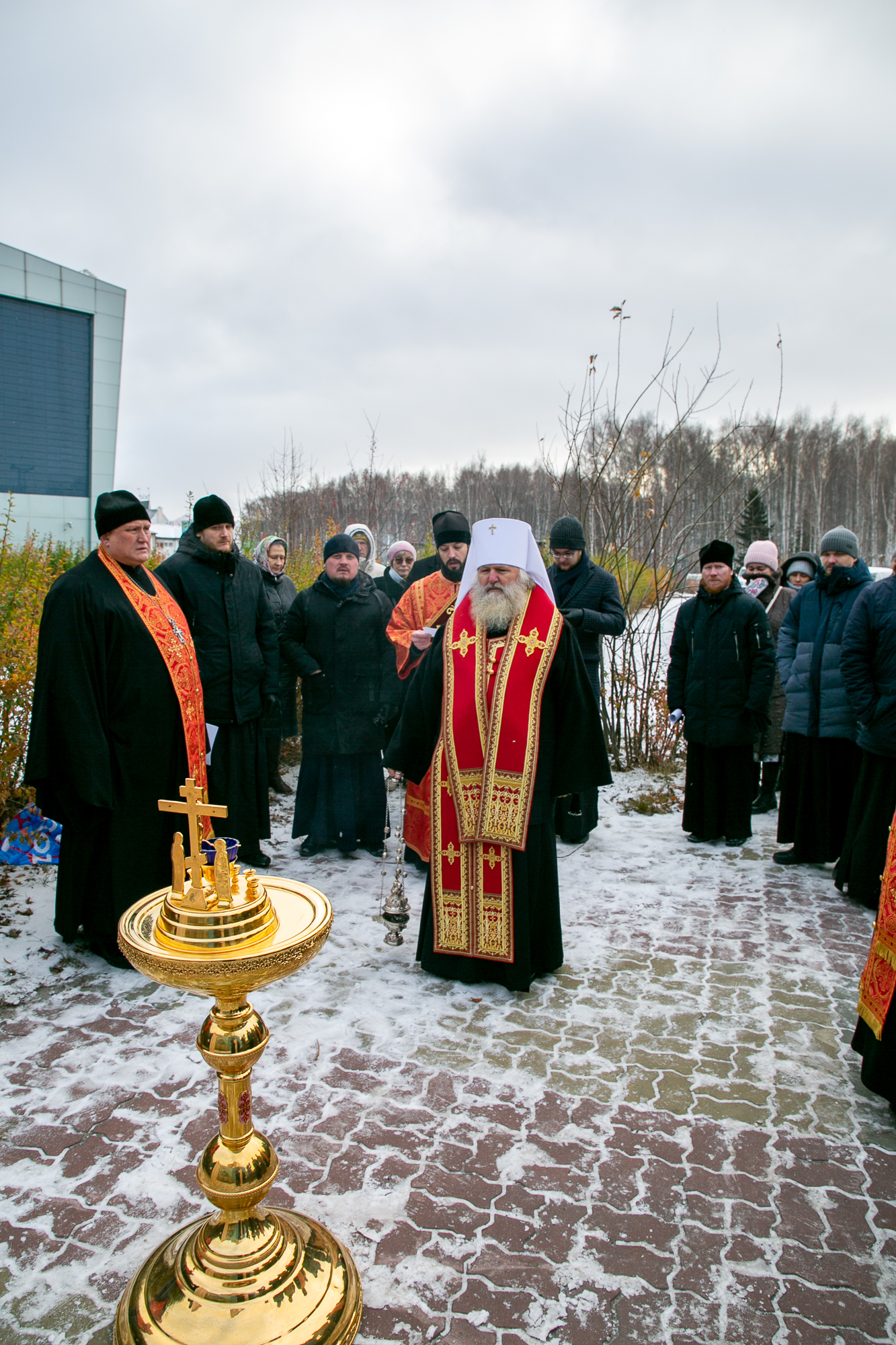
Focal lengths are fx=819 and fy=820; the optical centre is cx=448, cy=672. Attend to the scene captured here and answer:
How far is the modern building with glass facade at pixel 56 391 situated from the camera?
14.8 meters

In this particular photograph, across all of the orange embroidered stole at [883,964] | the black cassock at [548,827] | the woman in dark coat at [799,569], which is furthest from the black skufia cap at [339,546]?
the orange embroidered stole at [883,964]

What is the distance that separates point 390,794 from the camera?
25.2 ft

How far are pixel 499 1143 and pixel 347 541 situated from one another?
12.6 ft

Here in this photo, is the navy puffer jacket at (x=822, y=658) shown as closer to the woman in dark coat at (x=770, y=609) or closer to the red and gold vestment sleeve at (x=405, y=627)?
the woman in dark coat at (x=770, y=609)

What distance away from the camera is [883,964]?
2.99 meters

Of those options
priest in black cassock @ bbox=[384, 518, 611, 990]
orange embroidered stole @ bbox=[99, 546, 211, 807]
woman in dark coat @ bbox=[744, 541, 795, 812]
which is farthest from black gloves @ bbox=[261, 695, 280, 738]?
woman in dark coat @ bbox=[744, 541, 795, 812]

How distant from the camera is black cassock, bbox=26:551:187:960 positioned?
3.65 metres

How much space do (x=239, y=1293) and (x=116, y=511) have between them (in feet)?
10.3

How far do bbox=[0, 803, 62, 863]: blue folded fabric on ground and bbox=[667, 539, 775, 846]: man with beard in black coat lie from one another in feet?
14.2

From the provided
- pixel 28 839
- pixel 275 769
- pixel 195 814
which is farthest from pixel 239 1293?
pixel 275 769

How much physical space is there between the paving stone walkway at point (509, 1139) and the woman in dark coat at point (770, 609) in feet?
8.34

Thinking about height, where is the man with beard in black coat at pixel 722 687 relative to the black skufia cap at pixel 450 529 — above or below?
below

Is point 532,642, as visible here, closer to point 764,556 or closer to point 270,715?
point 270,715

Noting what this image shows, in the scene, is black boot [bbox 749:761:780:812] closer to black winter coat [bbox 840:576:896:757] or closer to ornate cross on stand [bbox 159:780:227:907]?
black winter coat [bbox 840:576:896:757]
